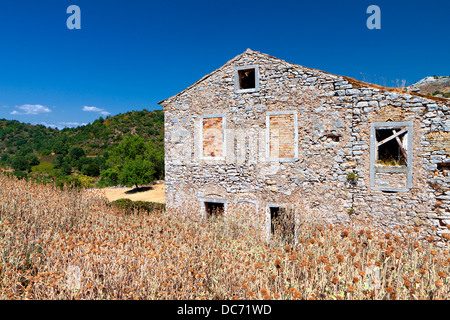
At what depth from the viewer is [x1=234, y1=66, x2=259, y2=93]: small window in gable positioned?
30.2 ft

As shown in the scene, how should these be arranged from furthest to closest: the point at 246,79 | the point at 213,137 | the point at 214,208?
the point at 246,79 < the point at 214,208 < the point at 213,137

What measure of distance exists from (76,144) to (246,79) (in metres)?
49.8

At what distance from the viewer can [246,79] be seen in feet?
33.2

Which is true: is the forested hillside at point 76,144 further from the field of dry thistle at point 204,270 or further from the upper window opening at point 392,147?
the field of dry thistle at point 204,270

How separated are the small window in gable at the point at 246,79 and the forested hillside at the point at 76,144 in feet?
65.7

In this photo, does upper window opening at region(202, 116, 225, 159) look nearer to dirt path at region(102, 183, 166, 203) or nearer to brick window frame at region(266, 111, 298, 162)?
brick window frame at region(266, 111, 298, 162)

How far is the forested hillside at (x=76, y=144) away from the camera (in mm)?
36875

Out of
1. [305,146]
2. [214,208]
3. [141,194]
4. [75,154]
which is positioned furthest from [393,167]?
[75,154]

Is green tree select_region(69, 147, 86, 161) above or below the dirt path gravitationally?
above

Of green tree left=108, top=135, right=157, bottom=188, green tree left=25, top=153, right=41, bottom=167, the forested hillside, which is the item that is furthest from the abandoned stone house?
green tree left=25, top=153, right=41, bottom=167

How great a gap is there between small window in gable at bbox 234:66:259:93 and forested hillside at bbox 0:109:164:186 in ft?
65.7

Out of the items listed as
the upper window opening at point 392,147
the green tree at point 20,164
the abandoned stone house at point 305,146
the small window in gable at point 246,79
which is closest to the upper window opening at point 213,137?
the abandoned stone house at point 305,146

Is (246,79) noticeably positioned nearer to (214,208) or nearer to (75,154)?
(214,208)

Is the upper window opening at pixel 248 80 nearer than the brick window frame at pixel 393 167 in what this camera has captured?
No
